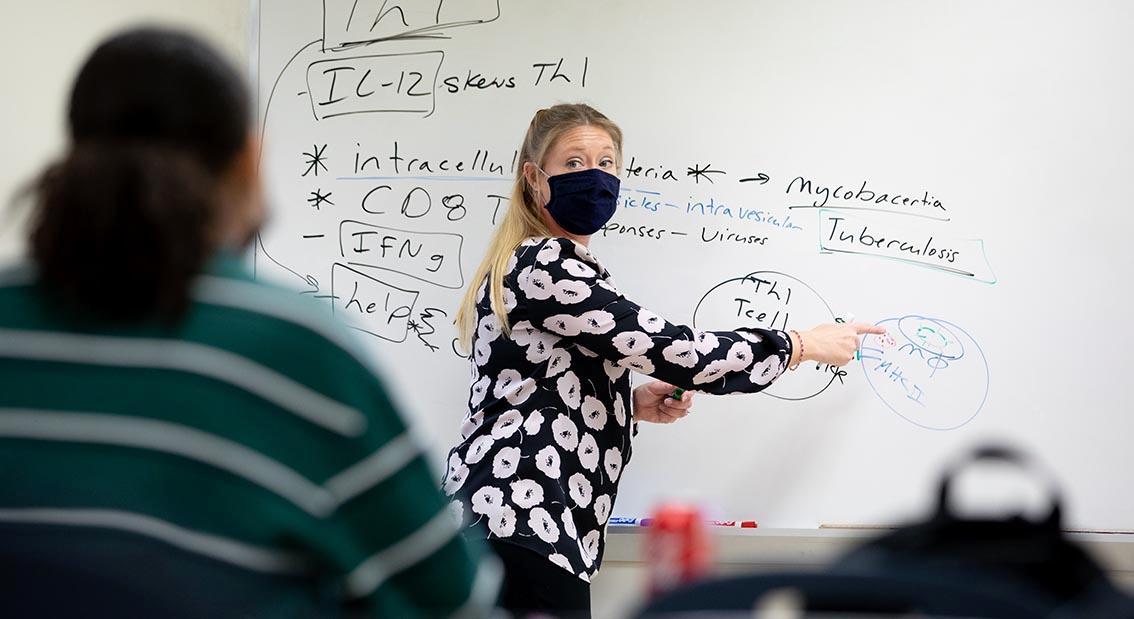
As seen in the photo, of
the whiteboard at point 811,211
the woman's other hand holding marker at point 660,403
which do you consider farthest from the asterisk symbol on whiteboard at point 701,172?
the woman's other hand holding marker at point 660,403

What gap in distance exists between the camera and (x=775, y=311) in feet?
8.16

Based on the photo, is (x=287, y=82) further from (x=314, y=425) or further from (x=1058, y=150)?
(x=314, y=425)

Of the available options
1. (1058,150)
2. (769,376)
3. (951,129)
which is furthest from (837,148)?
(769,376)

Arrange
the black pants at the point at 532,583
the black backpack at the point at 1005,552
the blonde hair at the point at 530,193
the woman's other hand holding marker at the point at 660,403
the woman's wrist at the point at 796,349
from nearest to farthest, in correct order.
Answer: the black backpack at the point at 1005,552 < the black pants at the point at 532,583 < the woman's wrist at the point at 796,349 < the blonde hair at the point at 530,193 < the woman's other hand holding marker at the point at 660,403

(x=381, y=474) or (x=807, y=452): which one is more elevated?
(x=381, y=474)

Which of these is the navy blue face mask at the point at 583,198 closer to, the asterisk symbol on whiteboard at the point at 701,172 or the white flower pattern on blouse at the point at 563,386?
the white flower pattern on blouse at the point at 563,386

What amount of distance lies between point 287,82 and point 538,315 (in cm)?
103

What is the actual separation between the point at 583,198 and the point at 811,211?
0.55 m

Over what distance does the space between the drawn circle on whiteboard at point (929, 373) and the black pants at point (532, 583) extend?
86cm

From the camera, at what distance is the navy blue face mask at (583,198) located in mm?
2268

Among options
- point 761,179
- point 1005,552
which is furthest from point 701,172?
point 1005,552

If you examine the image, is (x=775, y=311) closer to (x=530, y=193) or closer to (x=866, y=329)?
(x=866, y=329)

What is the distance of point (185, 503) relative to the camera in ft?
3.03

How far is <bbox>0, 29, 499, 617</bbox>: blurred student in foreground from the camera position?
92 centimetres
